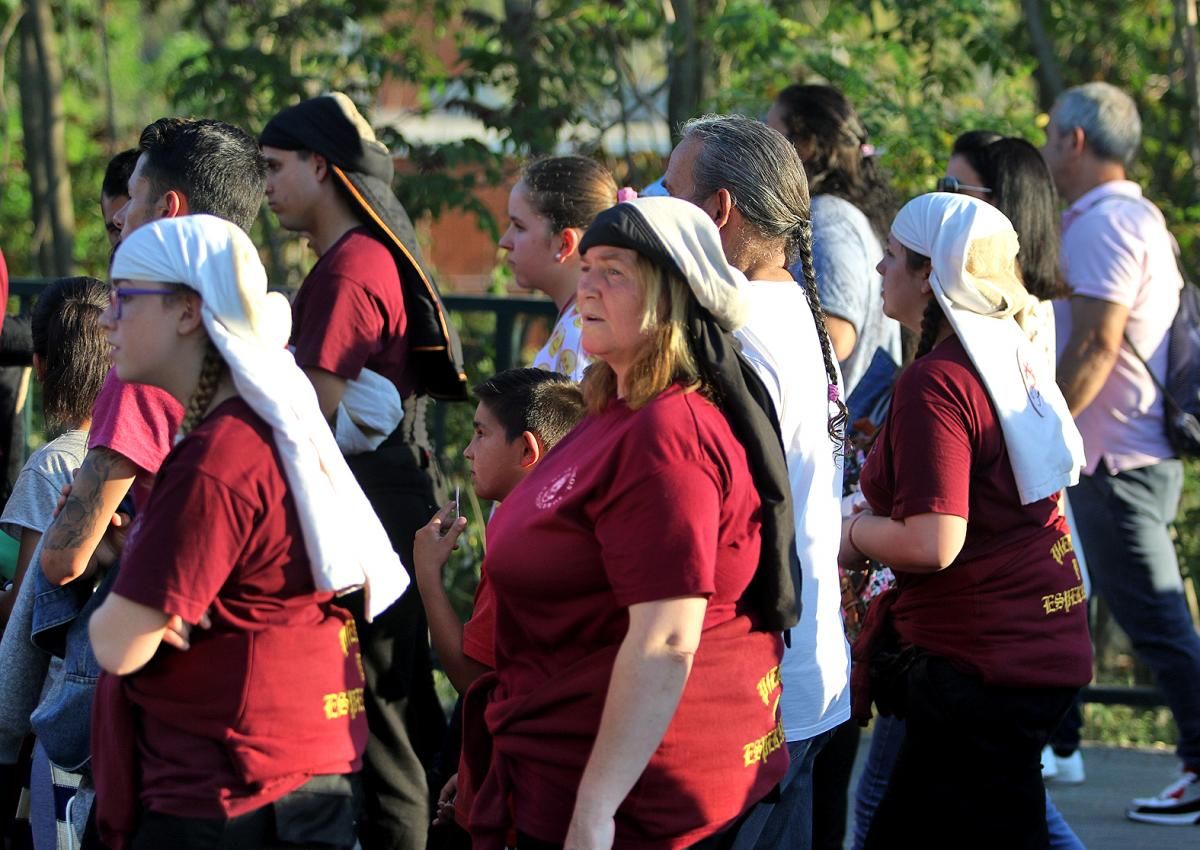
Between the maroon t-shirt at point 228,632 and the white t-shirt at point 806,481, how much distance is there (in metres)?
0.94

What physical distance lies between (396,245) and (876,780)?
182 centimetres

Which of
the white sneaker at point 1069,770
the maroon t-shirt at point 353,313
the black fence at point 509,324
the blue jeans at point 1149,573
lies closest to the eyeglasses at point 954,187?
the blue jeans at point 1149,573

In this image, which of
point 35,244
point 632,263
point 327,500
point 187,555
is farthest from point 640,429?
point 35,244

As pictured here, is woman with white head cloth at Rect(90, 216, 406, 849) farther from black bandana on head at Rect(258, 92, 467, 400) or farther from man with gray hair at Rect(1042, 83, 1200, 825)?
man with gray hair at Rect(1042, 83, 1200, 825)

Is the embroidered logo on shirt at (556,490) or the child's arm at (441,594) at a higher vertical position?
the embroidered logo on shirt at (556,490)

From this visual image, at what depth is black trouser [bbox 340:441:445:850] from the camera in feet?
14.3

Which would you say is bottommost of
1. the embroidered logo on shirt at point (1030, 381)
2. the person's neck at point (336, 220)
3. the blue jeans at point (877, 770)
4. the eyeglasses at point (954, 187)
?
the blue jeans at point (877, 770)

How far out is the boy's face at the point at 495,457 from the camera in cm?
380

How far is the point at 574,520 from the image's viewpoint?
2.74m

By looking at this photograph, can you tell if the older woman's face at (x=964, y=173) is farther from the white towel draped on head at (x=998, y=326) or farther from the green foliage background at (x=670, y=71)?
the green foliage background at (x=670, y=71)

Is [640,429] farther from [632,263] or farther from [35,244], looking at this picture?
[35,244]

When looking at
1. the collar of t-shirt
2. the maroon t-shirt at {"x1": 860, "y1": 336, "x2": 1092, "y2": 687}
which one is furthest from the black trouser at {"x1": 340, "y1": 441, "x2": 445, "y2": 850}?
the collar of t-shirt

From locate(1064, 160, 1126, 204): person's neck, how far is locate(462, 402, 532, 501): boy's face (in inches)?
110

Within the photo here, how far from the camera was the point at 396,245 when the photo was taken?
14.2ft
